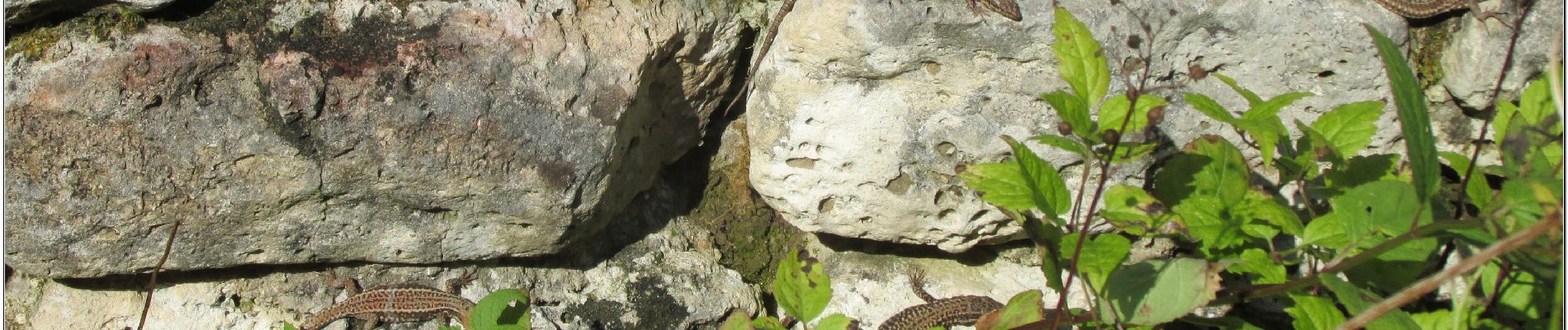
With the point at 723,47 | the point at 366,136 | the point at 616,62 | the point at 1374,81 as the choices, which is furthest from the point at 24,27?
the point at 1374,81

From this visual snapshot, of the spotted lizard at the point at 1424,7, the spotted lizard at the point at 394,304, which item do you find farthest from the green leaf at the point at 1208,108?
the spotted lizard at the point at 394,304

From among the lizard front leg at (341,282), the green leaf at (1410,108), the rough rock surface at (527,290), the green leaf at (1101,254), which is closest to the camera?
the green leaf at (1410,108)

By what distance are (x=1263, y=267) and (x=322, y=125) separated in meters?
2.40

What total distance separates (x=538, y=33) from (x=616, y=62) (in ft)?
0.73

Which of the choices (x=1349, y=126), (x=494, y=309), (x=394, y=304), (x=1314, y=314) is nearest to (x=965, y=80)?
(x=1349, y=126)

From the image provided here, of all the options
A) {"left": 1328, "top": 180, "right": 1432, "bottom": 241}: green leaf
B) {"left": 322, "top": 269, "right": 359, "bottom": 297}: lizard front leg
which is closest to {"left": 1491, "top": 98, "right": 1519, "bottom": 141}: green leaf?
{"left": 1328, "top": 180, "right": 1432, "bottom": 241}: green leaf

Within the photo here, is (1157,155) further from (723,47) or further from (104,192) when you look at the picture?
(104,192)

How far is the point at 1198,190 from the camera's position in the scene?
2490 mm

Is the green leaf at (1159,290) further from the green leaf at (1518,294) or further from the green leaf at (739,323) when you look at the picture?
the green leaf at (739,323)

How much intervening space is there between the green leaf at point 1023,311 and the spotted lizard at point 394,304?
1.79 meters

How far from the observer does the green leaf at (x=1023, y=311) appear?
2.28 metres

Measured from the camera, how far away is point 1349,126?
2406mm

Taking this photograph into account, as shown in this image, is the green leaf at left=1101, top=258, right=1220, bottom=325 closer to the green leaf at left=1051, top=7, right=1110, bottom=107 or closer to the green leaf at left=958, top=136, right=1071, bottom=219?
the green leaf at left=958, top=136, right=1071, bottom=219

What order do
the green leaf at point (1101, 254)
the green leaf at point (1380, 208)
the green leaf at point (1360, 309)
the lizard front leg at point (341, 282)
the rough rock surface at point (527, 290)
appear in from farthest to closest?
1. the lizard front leg at point (341, 282)
2. the rough rock surface at point (527, 290)
3. the green leaf at point (1101, 254)
4. the green leaf at point (1380, 208)
5. the green leaf at point (1360, 309)
